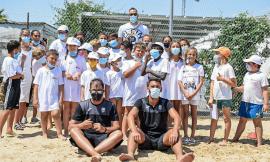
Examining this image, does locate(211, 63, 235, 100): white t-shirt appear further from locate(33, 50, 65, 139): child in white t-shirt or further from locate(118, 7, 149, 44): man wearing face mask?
locate(33, 50, 65, 139): child in white t-shirt

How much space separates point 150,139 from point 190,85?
149 cm

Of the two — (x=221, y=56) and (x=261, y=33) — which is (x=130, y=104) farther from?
(x=261, y=33)

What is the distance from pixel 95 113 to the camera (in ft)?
20.7

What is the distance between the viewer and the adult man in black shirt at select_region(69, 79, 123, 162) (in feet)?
20.2

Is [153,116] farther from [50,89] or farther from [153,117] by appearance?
[50,89]

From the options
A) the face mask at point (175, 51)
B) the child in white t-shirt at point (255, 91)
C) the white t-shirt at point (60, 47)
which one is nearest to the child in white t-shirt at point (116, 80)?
the face mask at point (175, 51)

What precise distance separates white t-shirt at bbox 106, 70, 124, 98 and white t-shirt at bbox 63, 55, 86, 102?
0.62 metres

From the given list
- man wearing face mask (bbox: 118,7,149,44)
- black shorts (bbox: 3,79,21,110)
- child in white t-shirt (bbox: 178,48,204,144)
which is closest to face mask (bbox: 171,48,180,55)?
child in white t-shirt (bbox: 178,48,204,144)

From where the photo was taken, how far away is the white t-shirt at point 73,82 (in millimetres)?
7637

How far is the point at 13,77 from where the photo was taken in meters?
7.55

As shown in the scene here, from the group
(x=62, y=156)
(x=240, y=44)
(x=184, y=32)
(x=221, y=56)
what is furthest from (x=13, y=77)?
(x=184, y=32)

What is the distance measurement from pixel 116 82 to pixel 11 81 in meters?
1.99

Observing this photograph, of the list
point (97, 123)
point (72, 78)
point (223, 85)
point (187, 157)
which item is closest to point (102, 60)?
point (72, 78)

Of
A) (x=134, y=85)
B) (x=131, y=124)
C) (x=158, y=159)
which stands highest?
(x=134, y=85)
